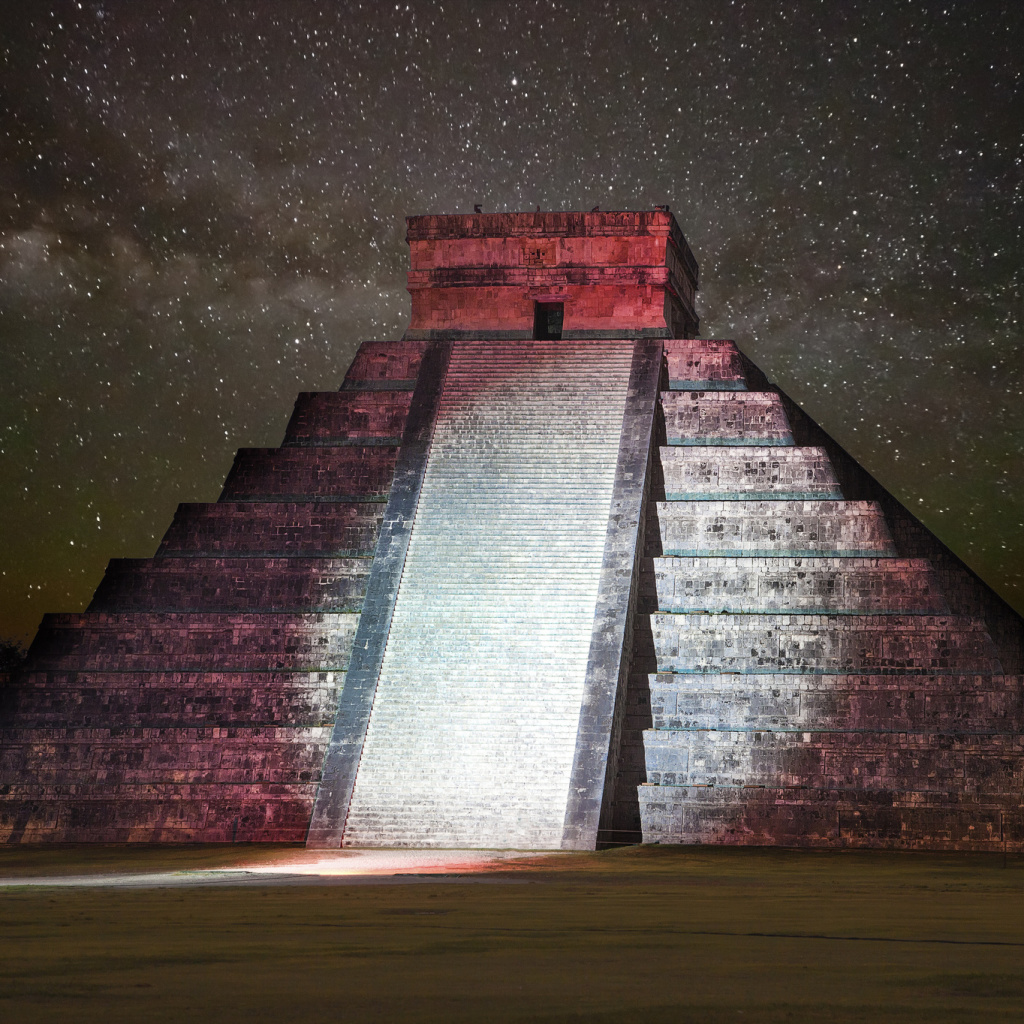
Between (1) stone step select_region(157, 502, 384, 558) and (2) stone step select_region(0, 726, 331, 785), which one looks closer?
(2) stone step select_region(0, 726, 331, 785)

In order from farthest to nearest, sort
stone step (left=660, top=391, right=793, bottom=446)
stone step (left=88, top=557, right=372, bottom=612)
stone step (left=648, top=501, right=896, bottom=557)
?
stone step (left=660, top=391, right=793, bottom=446), stone step (left=88, top=557, right=372, bottom=612), stone step (left=648, top=501, right=896, bottom=557)

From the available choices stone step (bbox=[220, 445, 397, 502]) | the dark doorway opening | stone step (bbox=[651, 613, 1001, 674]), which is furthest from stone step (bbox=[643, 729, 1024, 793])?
the dark doorway opening

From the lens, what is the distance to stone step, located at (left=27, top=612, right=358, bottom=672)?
1680cm

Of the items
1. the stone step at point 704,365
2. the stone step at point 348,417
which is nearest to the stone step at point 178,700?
the stone step at point 348,417

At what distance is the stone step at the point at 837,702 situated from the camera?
15.3 metres

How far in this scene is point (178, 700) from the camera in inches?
645

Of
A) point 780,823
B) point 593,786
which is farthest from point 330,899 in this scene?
point 780,823

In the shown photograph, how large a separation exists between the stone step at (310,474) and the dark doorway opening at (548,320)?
3.68 metres

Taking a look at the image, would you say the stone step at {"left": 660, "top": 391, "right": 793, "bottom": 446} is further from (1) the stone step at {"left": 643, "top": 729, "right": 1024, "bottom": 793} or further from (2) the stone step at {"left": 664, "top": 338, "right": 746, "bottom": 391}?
(1) the stone step at {"left": 643, "top": 729, "right": 1024, "bottom": 793}

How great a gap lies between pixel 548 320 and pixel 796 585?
6.81 meters

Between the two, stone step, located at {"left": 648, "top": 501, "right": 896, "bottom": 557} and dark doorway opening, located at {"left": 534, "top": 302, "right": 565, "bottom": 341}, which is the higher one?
dark doorway opening, located at {"left": 534, "top": 302, "right": 565, "bottom": 341}

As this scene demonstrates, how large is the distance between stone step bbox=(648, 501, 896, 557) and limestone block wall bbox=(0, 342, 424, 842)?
3.77 meters

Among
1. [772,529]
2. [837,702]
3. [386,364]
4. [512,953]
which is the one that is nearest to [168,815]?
[837,702]

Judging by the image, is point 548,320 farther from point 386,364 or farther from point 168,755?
point 168,755
